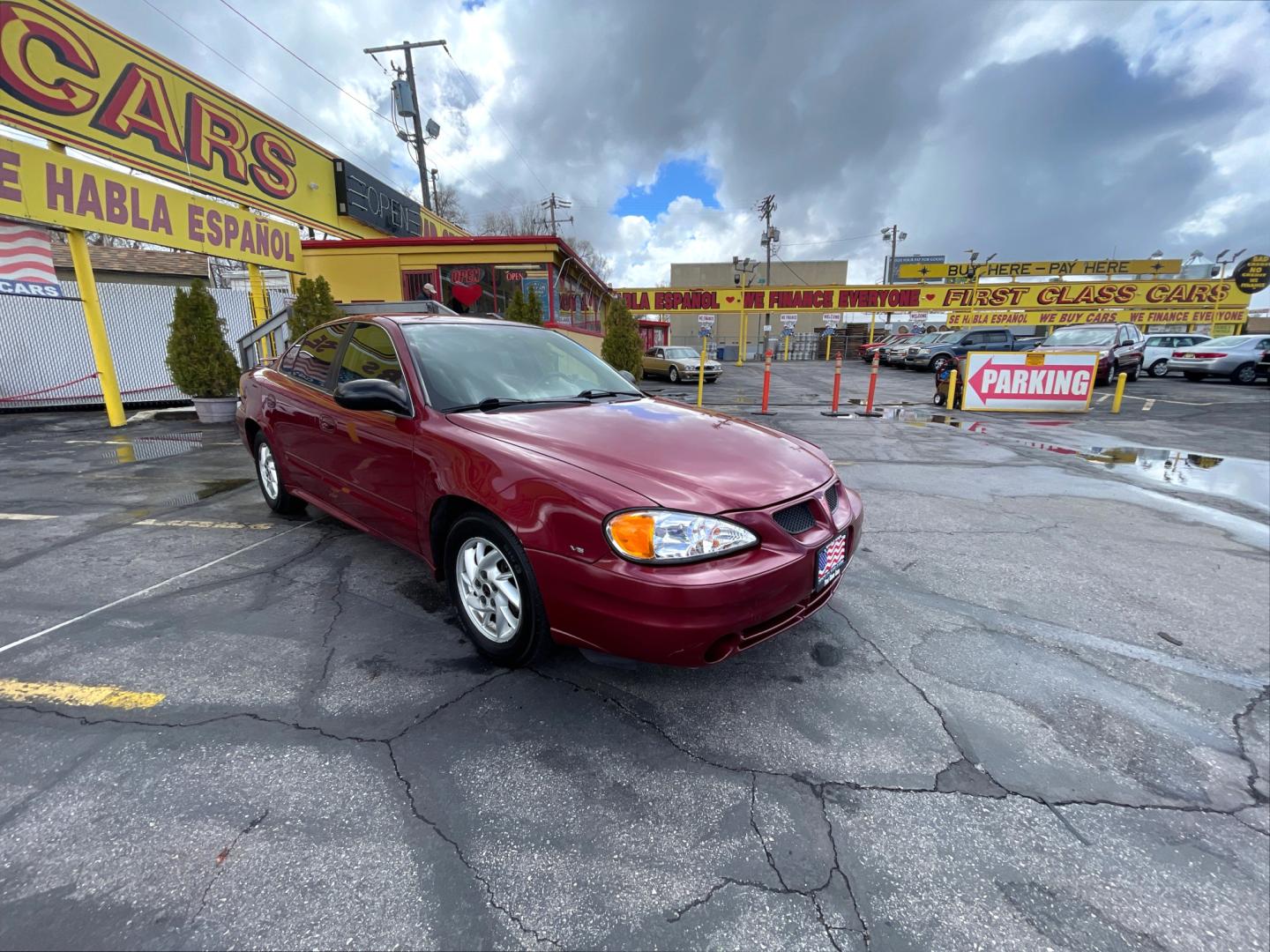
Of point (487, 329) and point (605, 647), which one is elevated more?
point (487, 329)

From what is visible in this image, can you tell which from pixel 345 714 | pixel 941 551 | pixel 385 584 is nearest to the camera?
pixel 345 714

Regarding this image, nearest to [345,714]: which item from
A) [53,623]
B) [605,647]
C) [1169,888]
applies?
[605,647]

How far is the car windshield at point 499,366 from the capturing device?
9.78 feet

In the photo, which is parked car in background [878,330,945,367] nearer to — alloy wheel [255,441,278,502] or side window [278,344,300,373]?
side window [278,344,300,373]

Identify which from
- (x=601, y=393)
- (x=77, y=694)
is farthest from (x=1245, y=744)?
(x=77, y=694)

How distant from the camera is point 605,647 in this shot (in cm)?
214

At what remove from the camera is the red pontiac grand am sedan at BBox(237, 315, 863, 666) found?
6.70 ft

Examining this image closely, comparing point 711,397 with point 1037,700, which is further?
point 711,397

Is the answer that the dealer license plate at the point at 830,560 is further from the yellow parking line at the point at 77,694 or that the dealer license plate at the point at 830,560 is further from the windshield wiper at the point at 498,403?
the yellow parking line at the point at 77,694

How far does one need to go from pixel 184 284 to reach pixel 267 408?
19010mm

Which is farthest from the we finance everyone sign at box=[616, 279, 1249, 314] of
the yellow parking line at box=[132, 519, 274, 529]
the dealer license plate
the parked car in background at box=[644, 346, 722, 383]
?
the dealer license plate

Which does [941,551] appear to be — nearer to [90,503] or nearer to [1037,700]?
[1037,700]

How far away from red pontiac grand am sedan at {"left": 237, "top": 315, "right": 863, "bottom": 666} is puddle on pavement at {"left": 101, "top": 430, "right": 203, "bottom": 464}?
507cm

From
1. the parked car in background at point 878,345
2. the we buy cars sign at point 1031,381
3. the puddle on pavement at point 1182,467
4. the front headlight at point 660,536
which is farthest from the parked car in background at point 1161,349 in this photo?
the front headlight at point 660,536
